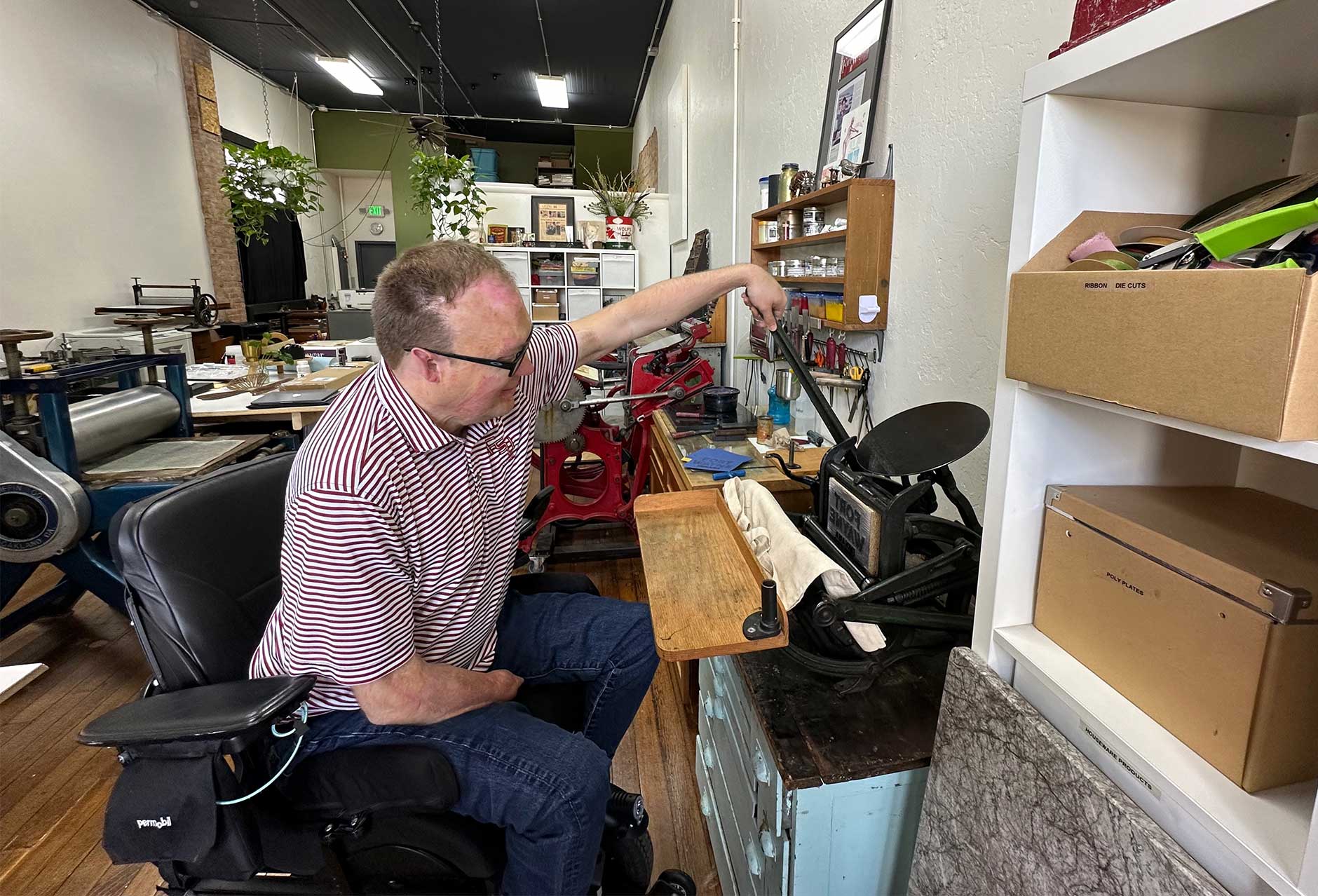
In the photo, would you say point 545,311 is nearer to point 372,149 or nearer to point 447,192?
point 447,192

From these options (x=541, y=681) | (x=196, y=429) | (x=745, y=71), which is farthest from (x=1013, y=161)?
(x=196, y=429)

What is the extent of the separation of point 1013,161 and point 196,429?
11.7 feet

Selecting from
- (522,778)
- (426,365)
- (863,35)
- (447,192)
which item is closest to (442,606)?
(522,778)

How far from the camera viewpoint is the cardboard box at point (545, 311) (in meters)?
6.09

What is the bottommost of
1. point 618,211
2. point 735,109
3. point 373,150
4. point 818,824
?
point 818,824

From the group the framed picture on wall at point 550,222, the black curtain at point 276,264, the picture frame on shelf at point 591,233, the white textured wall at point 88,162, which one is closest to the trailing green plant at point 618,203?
the picture frame on shelf at point 591,233

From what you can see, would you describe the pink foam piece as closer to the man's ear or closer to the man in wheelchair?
the man in wheelchair

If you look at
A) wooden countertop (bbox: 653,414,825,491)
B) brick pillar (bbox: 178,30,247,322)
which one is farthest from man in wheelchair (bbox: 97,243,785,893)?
brick pillar (bbox: 178,30,247,322)

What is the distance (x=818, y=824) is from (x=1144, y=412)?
2.44 feet

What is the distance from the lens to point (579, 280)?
607 centimetres

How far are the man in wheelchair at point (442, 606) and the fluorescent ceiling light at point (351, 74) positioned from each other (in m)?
7.90

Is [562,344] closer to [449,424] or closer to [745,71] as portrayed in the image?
[449,424]

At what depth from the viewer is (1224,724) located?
2.05 feet

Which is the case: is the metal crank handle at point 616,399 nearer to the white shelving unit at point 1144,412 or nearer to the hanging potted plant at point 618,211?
the white shelving unit at point 1144,412
